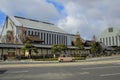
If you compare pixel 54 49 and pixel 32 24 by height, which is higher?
pixel 32 24

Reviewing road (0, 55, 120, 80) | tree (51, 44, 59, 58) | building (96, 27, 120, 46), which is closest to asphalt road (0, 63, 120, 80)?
road (0, 55, 120, 80)

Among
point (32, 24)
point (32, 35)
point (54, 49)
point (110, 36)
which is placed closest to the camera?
point (54, 49)

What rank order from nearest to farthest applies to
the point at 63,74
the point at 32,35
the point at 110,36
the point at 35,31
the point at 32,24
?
the point at 63,74 → the point at 32,35 → the point at 35,31 → the point at 32,24 → the point at 110,36

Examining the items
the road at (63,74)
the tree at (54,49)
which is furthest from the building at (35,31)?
the road at (63,74)

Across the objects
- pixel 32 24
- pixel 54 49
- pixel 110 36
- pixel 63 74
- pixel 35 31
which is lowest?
pixel 63 74

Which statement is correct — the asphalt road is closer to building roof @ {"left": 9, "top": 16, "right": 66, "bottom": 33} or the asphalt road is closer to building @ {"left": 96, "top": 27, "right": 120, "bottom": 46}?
building roof @ {"left": 9, "top": 16, "right": 66, "bottom": 33}

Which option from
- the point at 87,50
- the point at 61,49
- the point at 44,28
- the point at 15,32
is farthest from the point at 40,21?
the point at 61,49

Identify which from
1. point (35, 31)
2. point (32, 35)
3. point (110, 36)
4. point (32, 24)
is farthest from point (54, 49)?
point (110, 36)

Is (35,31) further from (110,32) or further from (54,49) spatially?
(110,32)

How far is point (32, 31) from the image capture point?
109812 mm

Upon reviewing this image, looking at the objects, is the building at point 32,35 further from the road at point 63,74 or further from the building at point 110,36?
the road at point 63,74

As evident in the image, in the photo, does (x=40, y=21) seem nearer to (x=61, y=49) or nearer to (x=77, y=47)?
(x=77, y=47)

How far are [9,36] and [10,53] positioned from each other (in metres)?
27.6

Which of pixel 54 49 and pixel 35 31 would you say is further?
pixel 35 31
